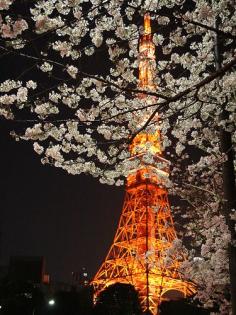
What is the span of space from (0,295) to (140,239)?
1204 cm

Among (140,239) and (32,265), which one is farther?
(32,265)

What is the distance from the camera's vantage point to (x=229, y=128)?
4.54 meters

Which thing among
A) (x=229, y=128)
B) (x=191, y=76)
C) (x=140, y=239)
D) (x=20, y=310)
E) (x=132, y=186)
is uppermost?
(x=132, y=186)

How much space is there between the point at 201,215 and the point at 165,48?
439cm

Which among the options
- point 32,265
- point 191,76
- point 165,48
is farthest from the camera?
point 32,265

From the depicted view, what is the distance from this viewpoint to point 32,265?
32.1m

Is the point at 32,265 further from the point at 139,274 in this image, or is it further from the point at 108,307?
the point at 108,307

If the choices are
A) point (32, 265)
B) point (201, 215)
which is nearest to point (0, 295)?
point (201, 215)

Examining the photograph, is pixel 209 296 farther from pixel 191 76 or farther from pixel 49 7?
pixel 49 7

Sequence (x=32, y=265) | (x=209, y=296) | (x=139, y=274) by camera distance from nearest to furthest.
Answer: (x=209, y=296)
(x=139, y=274)
(x=32, y=265)

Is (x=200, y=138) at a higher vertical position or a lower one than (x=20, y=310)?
higher

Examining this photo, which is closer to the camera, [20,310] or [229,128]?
[229,128]

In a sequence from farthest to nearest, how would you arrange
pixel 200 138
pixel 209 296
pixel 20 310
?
1. pixel 20 310
2. pixel 209 296
3. pixel 200 138

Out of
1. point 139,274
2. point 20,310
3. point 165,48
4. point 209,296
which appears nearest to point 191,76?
point 165,48
